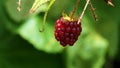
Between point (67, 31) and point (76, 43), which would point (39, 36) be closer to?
point (76, 43)

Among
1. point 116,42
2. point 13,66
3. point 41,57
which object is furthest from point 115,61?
point 13,66

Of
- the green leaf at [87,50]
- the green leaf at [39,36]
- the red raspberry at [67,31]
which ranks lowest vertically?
the red raspberry at [67,31]

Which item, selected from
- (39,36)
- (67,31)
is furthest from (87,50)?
(67,31)

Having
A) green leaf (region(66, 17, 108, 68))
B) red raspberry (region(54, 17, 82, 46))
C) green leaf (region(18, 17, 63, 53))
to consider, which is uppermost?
green leaf (region(18, 17, 63, 53))

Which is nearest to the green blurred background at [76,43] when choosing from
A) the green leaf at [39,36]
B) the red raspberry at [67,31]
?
the green leaf at [39,36]

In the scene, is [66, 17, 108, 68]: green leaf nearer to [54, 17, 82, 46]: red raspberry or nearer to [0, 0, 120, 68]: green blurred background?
[0, 0, 120, 68]: green blurred background

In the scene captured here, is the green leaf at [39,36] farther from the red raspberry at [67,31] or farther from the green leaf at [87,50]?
the red raspberry at [67,31]

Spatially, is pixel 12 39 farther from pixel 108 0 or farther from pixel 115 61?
pixel 108 0

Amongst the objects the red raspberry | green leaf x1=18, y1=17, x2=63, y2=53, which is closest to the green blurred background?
green leaf x1=18, y1=17, x2=63, y2=53
